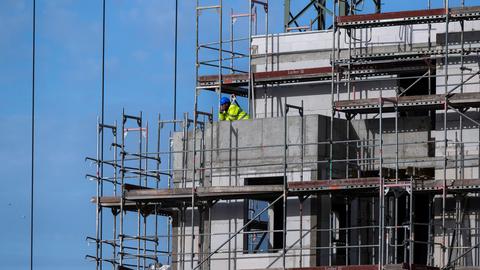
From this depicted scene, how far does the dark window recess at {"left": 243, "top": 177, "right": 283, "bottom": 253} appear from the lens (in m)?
57.6

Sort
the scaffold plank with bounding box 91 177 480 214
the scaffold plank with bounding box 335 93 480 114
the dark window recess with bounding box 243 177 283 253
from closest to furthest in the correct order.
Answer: the scaffold plank with bounding box 91 177 480 214 < the scaffold plank with bounding box 335 93 480 114 < the dark window recess with bounding box 243 177 283 253

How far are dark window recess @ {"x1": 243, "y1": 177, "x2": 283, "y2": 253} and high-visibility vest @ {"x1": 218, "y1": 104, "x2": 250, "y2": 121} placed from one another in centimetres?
229

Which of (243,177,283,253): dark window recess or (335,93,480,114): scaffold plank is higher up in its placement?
(335,93,480,114): scaffold plank

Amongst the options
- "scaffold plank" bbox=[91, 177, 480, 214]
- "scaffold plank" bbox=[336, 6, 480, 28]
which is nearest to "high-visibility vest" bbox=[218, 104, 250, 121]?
"scaffold plank" bbox=[91, 177, 480, 214]

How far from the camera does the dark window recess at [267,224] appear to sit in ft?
189

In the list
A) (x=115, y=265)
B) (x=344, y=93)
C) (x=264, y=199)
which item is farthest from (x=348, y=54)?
(x=115, y=265)

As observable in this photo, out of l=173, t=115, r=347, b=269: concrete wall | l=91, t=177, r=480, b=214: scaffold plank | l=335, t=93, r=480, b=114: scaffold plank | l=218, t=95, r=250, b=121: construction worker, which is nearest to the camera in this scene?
l=91, t=177, r=480, b=214: scaffold plank

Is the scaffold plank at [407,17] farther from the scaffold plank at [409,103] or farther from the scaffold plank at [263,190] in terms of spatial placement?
the scaffold plank at [263,190]

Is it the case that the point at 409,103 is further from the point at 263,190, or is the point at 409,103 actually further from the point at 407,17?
the point at 263,190

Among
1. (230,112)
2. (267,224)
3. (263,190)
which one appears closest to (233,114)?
(230,112)

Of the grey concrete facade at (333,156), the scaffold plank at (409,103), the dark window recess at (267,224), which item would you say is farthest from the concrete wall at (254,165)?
the scaffold plank at (409,103)

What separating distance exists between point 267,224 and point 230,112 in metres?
3.58

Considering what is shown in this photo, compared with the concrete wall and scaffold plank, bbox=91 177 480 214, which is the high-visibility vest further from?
scaffold plank, bbox=91 177 480 214

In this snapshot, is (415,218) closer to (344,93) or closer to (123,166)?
(344,93)
